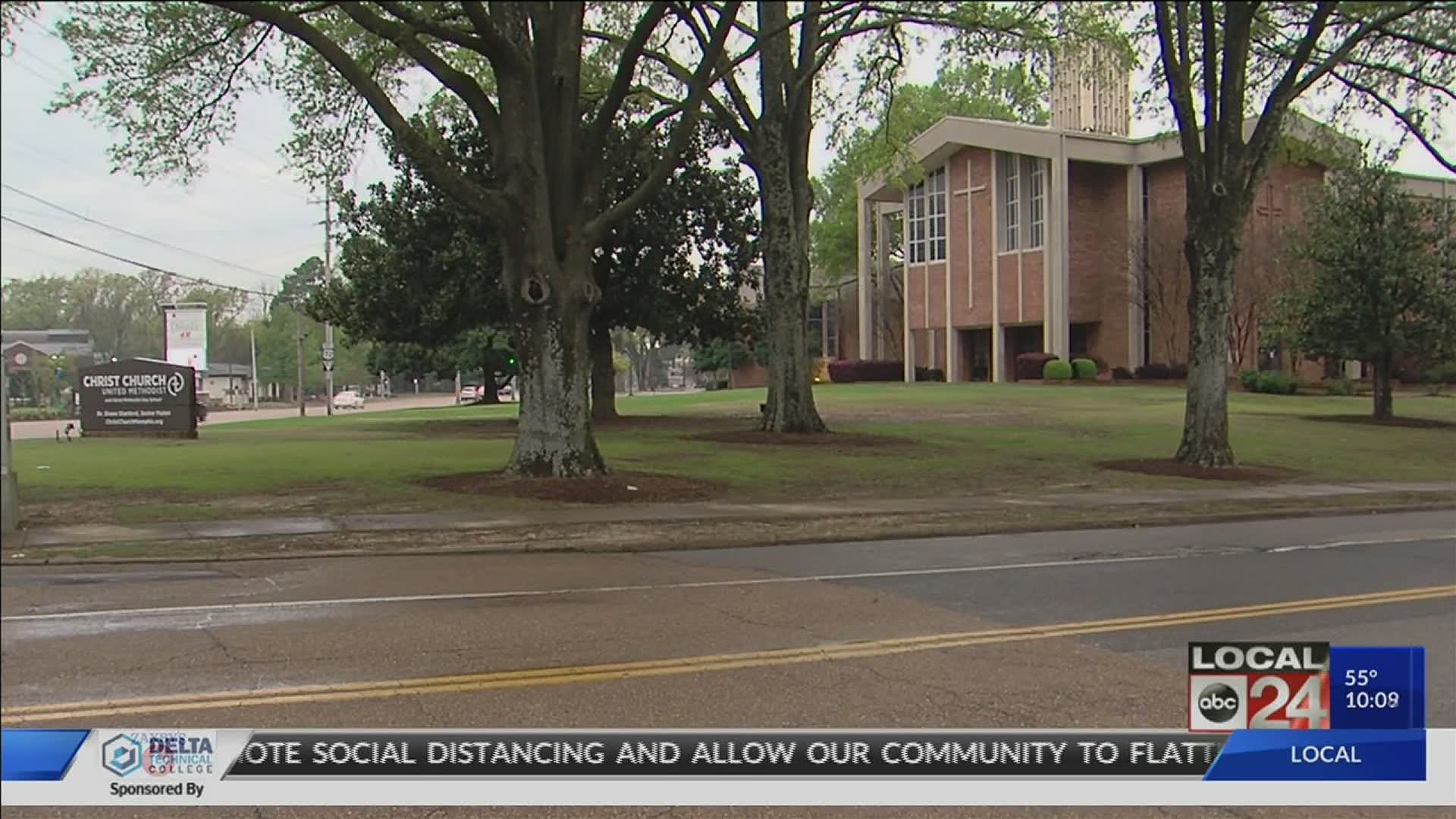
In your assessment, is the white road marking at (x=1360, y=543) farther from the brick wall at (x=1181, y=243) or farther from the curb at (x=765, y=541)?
the brick wall at (x=1181, y=243)

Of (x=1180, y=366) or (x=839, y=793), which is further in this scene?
A: (x=1180, y=366)

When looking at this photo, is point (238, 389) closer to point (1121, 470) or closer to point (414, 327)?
point (414, 327)

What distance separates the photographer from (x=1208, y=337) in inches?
769

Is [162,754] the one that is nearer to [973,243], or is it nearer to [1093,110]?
[973,243]

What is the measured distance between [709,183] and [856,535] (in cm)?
1937

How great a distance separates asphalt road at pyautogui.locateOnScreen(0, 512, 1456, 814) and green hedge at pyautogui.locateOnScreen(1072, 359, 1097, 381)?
40.3 metres

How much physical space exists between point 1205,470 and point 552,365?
38.6 ft

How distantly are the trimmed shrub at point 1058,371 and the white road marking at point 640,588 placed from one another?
3877 centimetres

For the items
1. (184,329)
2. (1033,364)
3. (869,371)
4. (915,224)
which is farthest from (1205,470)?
(915,224)

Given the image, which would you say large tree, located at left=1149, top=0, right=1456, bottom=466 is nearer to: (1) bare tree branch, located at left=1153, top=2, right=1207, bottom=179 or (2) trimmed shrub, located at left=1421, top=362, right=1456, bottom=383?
(1) bare tree branch, located at left=1153, top=2, right=1207, bottom=179

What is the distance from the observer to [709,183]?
1179 inches

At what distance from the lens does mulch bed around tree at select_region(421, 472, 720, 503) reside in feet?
47.5

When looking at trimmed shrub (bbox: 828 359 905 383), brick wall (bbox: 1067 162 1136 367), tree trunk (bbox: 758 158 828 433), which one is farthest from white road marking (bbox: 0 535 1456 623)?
trimmed shrub (bbox: 828 359 905 383)

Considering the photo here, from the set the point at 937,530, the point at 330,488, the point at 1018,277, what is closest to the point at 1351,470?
the point at 937,530
